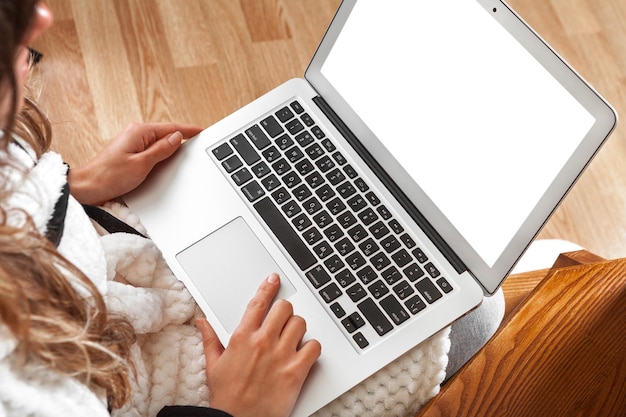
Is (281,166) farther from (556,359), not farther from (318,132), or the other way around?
(556,359)

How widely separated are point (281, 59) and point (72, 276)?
81 centimetres

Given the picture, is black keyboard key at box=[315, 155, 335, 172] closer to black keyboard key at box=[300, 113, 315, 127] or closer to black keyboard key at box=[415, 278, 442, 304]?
black keyboard key at box=[300, 113, 315, 127]

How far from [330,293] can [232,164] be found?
0.19 meters

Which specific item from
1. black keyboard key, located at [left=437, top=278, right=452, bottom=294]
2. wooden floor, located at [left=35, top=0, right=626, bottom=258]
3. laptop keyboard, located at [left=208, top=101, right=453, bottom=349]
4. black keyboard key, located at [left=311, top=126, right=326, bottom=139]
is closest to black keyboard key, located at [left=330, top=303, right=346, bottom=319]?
laptop keyboard, located at [left=208, top=101, right=453, bottom=349]

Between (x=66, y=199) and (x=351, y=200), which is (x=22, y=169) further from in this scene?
(x=351, y=200)

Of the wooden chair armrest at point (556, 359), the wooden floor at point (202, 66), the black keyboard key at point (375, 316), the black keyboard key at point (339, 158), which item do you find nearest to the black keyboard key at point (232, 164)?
the black keyboard key at point (339, 158)

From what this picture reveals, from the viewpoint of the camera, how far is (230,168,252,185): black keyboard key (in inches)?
31.6

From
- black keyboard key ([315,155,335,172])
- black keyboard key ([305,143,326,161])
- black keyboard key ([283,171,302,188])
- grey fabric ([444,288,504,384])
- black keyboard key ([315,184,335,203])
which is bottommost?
grey fabric ([444,288,504,384])

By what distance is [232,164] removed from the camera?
81cm

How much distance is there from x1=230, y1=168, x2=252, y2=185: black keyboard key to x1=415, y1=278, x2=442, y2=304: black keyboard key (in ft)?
0.72

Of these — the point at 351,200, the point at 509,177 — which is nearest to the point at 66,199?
the point at 351,200

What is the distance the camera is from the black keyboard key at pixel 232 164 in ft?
2.65

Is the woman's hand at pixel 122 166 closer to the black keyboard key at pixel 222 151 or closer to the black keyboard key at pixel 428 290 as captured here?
the black keyboard key at pixel 222 151

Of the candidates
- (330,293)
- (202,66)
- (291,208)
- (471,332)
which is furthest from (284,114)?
(202,66)
